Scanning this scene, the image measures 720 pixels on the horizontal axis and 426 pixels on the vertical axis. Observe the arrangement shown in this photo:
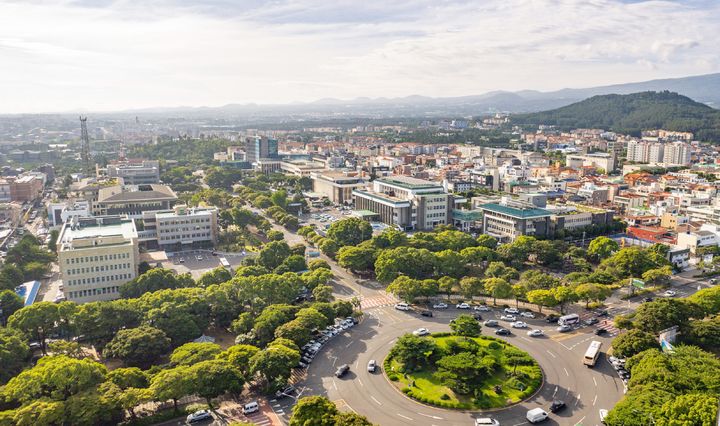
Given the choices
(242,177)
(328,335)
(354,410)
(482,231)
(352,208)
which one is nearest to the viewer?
(354,410)

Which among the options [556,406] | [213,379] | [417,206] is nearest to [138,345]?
[213,379]

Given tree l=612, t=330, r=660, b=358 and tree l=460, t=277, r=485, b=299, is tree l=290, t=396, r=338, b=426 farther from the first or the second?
tree l=460, t=277, r=485, b=299

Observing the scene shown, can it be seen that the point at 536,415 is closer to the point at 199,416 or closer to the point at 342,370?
the point at 342,370

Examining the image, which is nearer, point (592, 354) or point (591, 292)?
point (592, 354)

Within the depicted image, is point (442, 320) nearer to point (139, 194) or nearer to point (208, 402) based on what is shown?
point (208, 402)

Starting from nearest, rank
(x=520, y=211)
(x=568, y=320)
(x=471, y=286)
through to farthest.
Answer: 1. (x=568, y=320)
2. (x=471, y=286)
3. (x=520, y=211)

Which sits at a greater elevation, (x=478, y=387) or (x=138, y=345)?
(x=138, y=345)

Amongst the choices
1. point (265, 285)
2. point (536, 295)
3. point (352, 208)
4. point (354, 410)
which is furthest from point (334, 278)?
point (352, 208)

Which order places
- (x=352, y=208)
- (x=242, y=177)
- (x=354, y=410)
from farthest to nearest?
(x=242, y=177)
(x=352, y=208)
(x=354, y=410)
